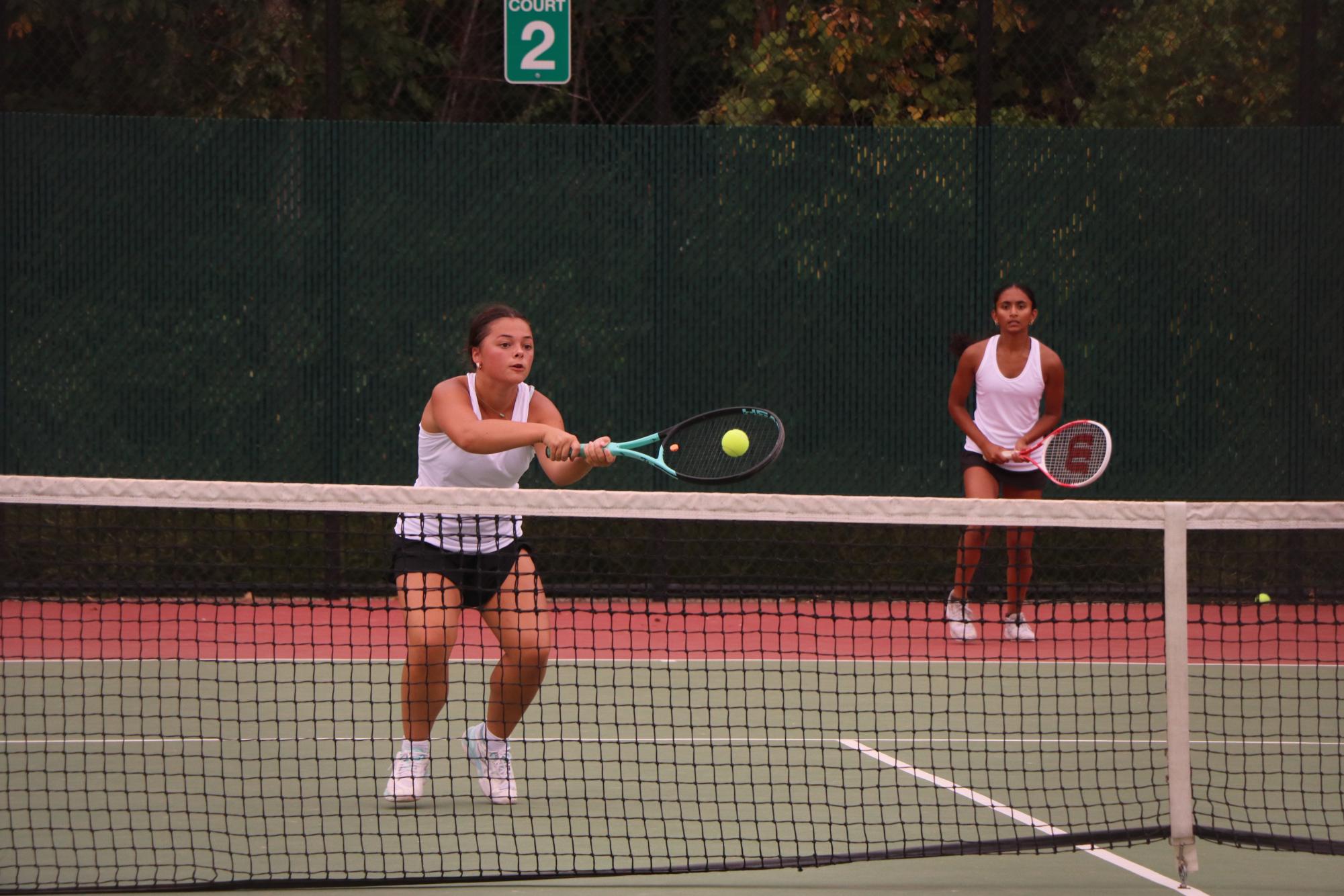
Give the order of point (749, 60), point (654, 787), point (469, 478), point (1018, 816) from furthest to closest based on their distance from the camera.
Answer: point (749, 60), point (654, 787), point (469, 478), point (1018, 816)

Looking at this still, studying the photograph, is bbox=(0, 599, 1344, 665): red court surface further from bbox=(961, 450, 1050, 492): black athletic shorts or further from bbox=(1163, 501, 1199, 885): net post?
bbox=(1163, 501, 1199, 885): net post

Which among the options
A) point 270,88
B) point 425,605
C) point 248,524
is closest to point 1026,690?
point 425,605

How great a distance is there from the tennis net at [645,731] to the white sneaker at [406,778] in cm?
4

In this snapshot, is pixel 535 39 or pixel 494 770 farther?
pixel 535 39

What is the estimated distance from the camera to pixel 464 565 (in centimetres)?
434

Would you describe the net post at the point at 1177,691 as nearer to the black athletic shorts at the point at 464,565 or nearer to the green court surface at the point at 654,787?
the green court surface at the point at 654,787

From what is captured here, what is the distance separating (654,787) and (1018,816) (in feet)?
3.16

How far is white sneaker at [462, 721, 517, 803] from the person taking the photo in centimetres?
428

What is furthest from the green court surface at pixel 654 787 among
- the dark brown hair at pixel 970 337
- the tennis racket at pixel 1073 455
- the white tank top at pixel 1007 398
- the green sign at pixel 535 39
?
the green sign at pixel 535 39

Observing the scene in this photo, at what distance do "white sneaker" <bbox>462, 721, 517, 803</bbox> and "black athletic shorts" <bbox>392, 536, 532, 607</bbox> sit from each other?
0.36 meters

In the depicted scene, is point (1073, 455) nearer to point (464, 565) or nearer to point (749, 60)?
point (749, 60)

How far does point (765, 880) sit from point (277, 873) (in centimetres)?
104

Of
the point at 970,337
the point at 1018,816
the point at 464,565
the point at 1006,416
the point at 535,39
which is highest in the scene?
the point at 535,39

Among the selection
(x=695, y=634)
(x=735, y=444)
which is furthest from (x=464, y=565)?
(x=695, y=634)
